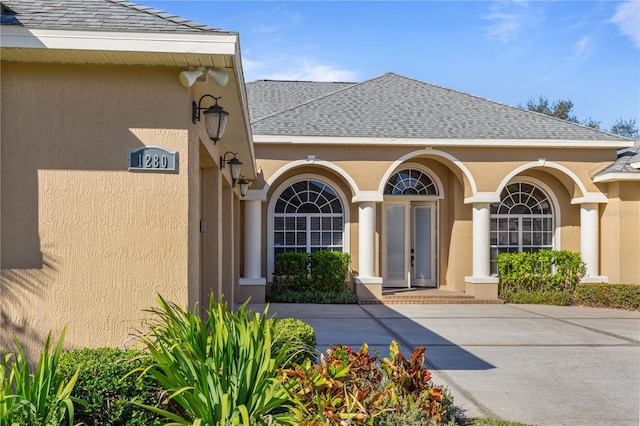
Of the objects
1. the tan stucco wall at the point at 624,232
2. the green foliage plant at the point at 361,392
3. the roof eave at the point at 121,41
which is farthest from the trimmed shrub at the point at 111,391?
the tan stucco wall at the point at 624,232

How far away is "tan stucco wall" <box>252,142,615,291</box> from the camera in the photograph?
15.3 metres

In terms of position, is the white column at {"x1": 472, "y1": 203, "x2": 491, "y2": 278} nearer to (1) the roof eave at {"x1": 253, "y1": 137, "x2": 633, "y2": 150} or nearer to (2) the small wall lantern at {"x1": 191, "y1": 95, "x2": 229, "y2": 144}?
(1) the roof eave at {"x1": 253, "y1": 137, "x2": 633, "y2": 150}

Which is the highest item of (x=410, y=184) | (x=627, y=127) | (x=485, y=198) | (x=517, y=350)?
(x=627, y=127)

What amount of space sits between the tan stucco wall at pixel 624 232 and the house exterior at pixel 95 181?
13125 mm

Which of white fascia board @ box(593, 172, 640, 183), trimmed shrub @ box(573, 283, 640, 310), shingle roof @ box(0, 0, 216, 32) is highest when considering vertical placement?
shingle roof @ box(0, 0, 216, 32)

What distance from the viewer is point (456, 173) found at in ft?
52.3

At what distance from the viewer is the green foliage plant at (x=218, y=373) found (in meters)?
4.02

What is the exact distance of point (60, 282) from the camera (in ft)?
17.3

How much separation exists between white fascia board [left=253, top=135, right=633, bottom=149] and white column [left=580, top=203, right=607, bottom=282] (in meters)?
1.67

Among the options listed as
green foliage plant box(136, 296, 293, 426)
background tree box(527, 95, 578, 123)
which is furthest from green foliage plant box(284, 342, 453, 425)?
background tree box(527, 95, 578, 123)

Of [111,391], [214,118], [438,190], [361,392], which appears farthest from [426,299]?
[111,391]

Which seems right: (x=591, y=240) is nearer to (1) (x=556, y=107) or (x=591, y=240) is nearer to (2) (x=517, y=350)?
(2) (x=517, y=350)

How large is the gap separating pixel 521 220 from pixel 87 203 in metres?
13.8

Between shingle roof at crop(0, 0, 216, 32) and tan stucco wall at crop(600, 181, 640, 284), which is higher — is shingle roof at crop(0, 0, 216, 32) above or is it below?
above
